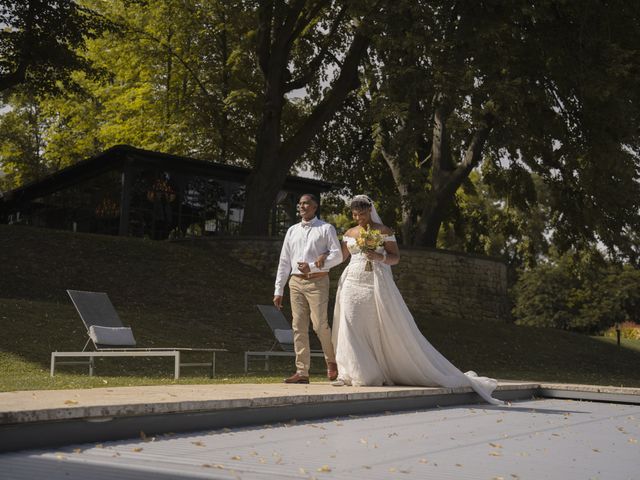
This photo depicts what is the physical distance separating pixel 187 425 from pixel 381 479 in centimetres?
177

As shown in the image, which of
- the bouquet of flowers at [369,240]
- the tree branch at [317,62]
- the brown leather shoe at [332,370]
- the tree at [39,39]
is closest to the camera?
the bouquet of flowers at [369,240]

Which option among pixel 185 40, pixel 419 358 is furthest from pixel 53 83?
pixel 419 358

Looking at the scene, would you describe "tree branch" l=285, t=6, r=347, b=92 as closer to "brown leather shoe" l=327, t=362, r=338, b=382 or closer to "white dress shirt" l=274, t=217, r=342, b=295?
"white dress shirt" l=274, t=217, r=342, b=295

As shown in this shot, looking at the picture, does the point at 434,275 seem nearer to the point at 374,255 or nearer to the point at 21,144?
the point at 374,255

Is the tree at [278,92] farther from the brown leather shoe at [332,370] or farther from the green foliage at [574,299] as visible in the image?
the green foliage at [574,299]

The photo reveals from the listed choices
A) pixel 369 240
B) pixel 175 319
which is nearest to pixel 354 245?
pixel 369 240

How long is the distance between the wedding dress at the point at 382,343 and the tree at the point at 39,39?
1595 cm

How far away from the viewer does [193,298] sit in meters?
21.6

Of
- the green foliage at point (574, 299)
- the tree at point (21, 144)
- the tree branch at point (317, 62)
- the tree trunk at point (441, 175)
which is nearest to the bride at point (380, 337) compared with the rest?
the tree trunk at point (441, 175)

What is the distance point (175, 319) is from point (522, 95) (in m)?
9.58

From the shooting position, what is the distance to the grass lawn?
15477mm

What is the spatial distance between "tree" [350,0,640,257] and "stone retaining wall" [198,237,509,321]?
4.33ft

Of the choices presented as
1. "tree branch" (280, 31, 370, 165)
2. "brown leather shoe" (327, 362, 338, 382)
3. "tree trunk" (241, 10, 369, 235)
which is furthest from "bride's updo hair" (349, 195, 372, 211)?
"tree trunk" (241, 10, 369, 235)

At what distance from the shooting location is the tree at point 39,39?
22.8m
